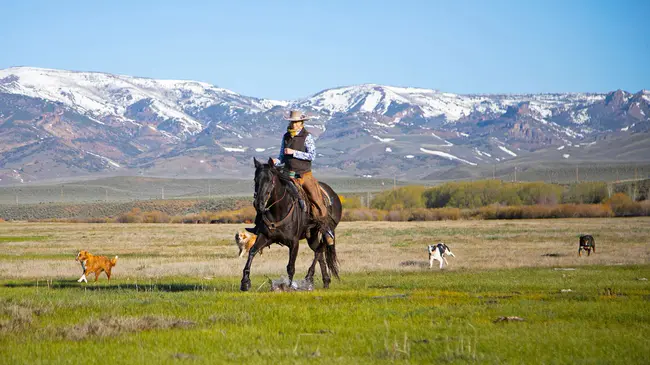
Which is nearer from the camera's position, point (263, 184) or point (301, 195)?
point (263, 184)

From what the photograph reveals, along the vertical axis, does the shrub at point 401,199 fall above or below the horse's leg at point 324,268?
above

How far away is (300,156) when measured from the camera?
19.3 meters

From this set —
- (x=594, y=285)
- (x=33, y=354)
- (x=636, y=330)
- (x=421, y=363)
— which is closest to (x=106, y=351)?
(x=33, y=354)

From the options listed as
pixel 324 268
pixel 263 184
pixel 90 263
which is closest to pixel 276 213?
pixel 263 184

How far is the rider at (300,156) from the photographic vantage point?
1944 centimetres

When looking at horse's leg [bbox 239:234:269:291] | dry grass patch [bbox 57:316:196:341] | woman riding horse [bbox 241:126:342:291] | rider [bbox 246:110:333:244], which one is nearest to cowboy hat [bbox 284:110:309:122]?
rider [bbox 246:110:333:244]

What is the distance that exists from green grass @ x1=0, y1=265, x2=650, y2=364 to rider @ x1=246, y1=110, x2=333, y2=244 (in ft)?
7.75

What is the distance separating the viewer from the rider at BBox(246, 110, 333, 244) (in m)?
19.4

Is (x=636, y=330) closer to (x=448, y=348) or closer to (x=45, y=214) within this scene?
(x=448, y=348)

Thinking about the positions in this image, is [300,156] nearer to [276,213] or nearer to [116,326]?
[276,213]

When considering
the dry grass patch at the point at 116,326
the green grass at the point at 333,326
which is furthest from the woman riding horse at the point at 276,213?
the dry grass patch at the point at 116,326

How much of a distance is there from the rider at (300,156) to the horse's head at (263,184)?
3.04 ft

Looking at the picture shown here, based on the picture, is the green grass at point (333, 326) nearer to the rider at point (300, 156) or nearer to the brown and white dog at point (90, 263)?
the rider at point (300, 156)

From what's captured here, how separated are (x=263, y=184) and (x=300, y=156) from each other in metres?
1.53
